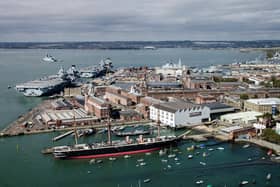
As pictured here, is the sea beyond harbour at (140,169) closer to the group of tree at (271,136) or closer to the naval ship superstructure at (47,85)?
the group of tree at (271,136)

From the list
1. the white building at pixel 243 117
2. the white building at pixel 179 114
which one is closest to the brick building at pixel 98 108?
the white building at pixel 179 114

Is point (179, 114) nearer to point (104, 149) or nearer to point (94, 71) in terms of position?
point (104, 149)

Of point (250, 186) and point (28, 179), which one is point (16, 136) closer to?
point (28, 179)

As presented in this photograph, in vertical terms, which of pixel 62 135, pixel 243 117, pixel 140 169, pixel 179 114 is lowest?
pixel 140 169

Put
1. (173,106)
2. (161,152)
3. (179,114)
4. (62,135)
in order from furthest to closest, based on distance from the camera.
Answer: (173,106), (179,114), (62,135), (161,152)

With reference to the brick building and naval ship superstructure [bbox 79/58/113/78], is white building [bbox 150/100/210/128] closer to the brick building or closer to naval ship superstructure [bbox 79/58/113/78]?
the brick building

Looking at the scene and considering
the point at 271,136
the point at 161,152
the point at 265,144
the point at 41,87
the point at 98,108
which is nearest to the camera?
the point at 161,152

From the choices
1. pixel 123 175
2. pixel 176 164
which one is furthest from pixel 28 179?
pixel 176 164

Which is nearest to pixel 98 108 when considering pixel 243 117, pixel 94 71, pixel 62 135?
pixel 62 135
